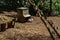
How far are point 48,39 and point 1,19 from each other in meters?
1.96

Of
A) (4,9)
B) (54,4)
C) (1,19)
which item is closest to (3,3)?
(4,9)

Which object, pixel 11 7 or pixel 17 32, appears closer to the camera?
pixel 17 32

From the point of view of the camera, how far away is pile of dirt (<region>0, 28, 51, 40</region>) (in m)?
5.73

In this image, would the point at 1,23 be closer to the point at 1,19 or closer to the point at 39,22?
the point at 1,19

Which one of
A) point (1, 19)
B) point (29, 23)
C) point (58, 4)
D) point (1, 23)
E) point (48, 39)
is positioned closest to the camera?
point (48, 39)

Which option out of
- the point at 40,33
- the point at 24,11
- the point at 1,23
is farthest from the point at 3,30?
the point at 24,11

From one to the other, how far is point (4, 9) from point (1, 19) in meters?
3.80

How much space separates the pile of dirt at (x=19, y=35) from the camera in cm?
573

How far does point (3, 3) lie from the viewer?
10609 mm

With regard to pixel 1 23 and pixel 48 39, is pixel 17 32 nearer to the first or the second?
pixel 1 23

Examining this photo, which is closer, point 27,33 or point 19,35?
point 19,35

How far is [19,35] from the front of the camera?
595 centimetres

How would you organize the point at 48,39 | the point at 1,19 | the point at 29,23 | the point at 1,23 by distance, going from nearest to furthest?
the point at 48,39 < the point at 1,23 < the point at 1,19 < the point at 29,23

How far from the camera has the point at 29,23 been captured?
7.80m
